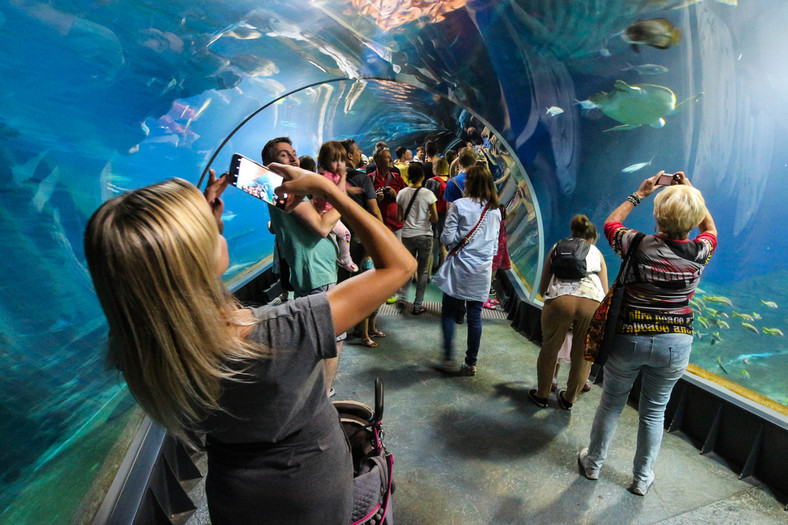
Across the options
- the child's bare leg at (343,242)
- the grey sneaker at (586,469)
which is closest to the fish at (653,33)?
the child's bare leg at (343,242)

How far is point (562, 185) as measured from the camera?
250 inches

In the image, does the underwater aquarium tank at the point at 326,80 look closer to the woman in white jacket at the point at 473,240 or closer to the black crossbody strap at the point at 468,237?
the woman in white jacket at the point at 473,240

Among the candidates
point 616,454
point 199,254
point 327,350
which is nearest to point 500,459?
point 616,454

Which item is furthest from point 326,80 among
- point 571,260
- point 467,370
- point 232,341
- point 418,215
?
point 232,341

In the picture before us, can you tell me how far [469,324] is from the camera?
4242 millimetres

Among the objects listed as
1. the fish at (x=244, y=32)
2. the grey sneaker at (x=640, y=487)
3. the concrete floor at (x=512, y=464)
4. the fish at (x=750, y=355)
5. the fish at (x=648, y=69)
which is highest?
the fish at (x=648, y=69)

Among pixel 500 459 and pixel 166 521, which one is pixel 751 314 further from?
pixel 166 521

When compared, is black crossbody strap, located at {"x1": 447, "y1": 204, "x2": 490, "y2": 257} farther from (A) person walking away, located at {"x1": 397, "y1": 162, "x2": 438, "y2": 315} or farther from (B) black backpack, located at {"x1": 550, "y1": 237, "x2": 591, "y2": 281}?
(A) person walking away, located at {"x1": 397, "y1": 162, "x2": 438, "y2": 315}

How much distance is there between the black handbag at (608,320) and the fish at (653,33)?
305cm

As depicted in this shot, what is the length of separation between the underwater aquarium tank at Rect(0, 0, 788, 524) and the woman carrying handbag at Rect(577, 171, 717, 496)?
2059 mm

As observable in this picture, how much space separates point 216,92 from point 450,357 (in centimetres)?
A: 427

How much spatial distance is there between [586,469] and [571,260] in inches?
61.8

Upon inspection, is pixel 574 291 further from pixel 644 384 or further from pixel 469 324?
pixel 469 324

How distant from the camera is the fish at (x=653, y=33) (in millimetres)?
4184
